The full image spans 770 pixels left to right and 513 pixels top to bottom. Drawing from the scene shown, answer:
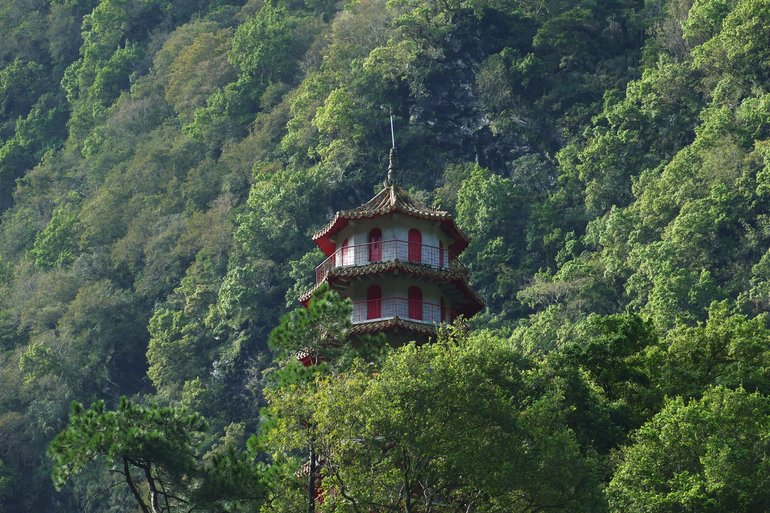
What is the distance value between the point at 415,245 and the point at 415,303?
2256 mm

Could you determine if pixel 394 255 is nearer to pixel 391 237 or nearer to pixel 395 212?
pixel 391 237

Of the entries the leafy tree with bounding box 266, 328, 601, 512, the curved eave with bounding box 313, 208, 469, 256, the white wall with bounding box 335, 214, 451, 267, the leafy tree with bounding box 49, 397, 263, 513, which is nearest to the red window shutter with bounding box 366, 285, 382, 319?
the white wall with bounding box 335, 214, 451, 267

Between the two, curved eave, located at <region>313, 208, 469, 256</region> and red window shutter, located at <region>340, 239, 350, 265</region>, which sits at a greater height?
→ curved eave, located at <region>313, 208, 469, 256</region>

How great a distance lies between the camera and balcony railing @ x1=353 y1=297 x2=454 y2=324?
65188 mm

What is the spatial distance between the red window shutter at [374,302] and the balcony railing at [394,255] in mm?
952

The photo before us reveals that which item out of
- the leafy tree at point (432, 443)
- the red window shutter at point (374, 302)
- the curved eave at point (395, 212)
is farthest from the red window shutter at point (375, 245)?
the leafy tree at point (432, 443)

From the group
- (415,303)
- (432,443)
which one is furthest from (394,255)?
(432,443)

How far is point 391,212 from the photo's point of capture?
67.2 metres

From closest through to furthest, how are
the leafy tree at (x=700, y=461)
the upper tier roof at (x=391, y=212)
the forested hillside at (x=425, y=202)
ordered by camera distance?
1. the forested hillside at (x=425, y=202)
2. the leafy tree at (x=700, y=461)
3. the upper tier roof at (x=391, y=212)

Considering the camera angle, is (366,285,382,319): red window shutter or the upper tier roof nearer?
(366,285,382,319): red window shutter

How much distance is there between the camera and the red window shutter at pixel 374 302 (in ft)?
215

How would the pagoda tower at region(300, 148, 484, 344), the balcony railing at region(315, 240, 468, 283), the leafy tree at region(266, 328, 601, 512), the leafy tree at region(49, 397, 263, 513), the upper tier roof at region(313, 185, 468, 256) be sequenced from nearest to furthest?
the leafy tree at region(266, 328, 601, 512) → the leafy tree at region(49, 397, 263, 513) → the pagoda tower at region(300, 148, 484, 344) → the balcony railing at region(315, 240, 468, 283) → the upper tier roof at region(313, 185, 468, 256)

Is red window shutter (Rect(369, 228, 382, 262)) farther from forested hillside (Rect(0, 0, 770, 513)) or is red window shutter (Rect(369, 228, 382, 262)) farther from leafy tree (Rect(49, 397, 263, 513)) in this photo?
leafy tree (Rect(49, 397, 263, 513))

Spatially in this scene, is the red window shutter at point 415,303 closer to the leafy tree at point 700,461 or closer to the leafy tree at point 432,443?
the leafy tree at point 700,461
